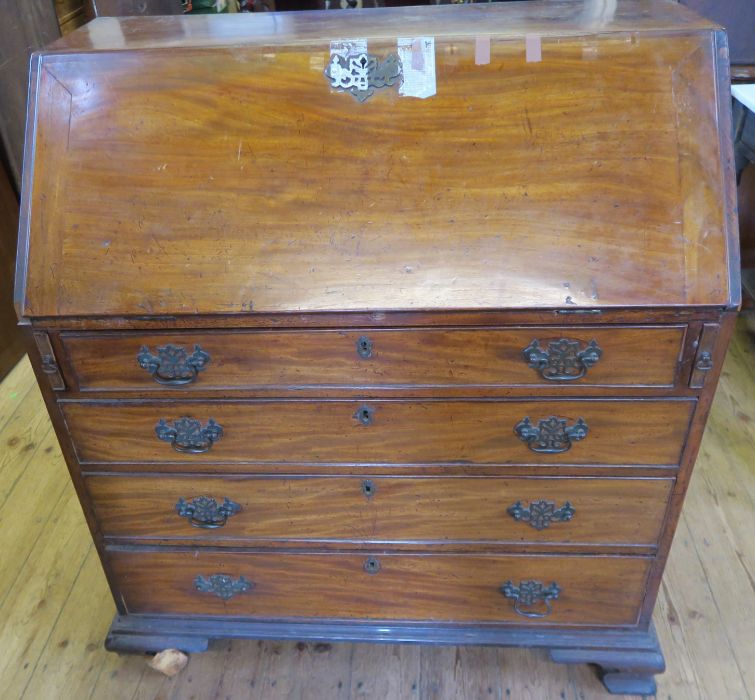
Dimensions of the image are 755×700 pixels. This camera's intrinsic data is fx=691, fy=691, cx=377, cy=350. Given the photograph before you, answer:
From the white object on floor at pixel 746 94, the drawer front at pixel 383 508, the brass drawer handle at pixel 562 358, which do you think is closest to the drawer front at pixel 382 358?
the brass drawer handle at pixel 562 358

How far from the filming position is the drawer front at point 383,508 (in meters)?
1.26

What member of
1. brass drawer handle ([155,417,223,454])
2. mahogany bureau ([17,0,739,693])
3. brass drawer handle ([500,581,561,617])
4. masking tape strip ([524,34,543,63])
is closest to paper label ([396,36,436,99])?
mahogany bureau ([17,0,739,693])

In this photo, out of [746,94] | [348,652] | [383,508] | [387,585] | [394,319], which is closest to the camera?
[394,319]

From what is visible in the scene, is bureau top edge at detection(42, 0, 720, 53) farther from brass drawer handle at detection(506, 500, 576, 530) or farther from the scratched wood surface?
brass drawer handle at detection(506, 500, 576, 530)

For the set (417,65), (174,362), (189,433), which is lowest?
(189,433)

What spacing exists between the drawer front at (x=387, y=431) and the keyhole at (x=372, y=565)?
10.0 inches

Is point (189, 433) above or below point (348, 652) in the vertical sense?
above

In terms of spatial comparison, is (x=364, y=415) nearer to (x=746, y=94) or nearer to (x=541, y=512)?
(x=541, y=512)

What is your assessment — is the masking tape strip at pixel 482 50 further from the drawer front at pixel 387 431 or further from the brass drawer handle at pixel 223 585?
the brass drawer handle at pixel 223 585

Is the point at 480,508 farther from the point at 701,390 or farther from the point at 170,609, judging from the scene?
the point at 170,609

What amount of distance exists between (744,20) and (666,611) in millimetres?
1579

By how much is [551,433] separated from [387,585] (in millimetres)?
504

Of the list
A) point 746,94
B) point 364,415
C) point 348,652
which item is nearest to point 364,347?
point 364,415

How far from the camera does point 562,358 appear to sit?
3.60 feet
